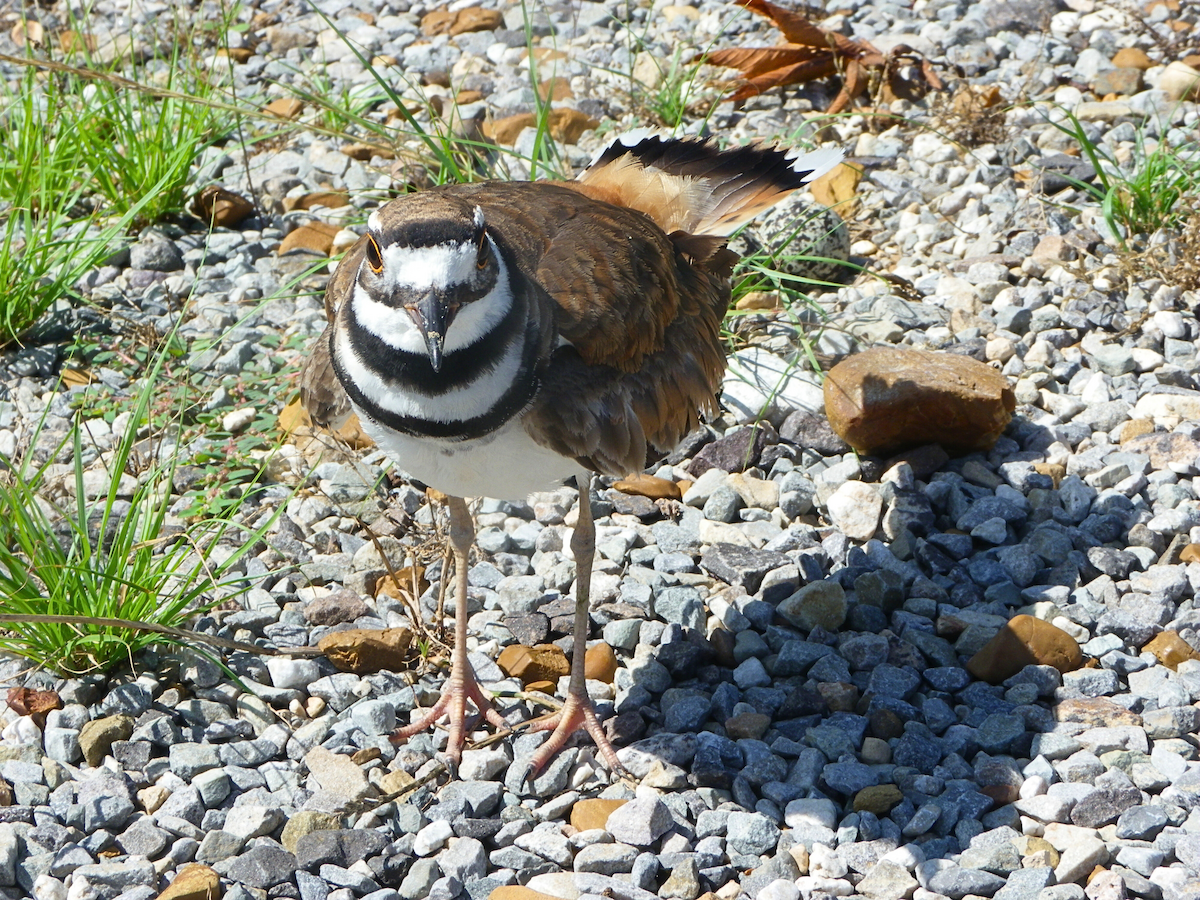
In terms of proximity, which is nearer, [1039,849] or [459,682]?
[1039,849]

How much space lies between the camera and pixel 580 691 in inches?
179

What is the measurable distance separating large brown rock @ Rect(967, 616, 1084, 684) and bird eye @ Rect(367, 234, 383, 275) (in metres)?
2.53

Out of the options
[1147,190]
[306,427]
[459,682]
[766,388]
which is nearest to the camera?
[459,682]

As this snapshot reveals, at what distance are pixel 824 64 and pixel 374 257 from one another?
475 cm

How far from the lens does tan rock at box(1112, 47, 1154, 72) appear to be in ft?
25.1

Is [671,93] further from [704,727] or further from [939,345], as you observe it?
[704,727]

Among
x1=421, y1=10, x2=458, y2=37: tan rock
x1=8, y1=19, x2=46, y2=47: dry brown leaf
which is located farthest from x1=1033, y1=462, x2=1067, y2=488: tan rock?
x1=8, y1=19, x2=46, y2=47: dry brown leaf

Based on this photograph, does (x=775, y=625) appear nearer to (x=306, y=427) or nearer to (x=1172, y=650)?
(x=1172, y=650)

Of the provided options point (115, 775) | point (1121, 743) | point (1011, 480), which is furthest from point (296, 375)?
point (1121, 743)

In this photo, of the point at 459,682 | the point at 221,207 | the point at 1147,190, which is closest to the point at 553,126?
the point at 221,207

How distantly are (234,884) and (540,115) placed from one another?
155 inches

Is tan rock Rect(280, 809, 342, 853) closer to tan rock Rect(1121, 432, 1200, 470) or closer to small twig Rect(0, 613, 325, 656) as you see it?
small twig Rect(0, 613, 325, 656)

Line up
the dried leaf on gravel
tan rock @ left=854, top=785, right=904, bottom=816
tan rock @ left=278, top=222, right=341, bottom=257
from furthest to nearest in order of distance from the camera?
the dried leaf on gravel
tan rock @ left=278, top=222, right=341, bottom=257
tan rock @ left=854, top=785, right=904, bottom=816

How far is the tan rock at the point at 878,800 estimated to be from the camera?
162 inches
